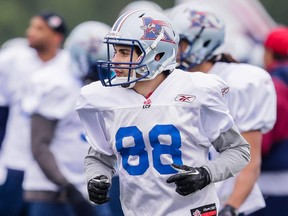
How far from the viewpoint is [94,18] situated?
23.5m

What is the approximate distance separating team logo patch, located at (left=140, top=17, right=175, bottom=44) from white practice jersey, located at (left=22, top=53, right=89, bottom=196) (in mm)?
2488

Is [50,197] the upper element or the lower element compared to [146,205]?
lower

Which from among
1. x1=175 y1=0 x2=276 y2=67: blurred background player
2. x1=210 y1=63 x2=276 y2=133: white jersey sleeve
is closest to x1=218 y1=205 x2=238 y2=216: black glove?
x1=210 y1=63 x2=276 y2=133: white jersey sleeve

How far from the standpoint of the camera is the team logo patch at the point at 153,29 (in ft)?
17.2

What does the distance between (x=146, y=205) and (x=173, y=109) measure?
1.42ft

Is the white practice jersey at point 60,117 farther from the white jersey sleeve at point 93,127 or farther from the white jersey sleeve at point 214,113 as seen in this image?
the white jersey sleeve at point 214,113

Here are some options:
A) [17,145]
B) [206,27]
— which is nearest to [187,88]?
[206,27]

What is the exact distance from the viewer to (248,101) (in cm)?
614

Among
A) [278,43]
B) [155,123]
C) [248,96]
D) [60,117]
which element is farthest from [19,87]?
[155,123]

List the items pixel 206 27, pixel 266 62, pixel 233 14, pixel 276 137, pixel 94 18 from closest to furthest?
pixel 206 27
pixel 276 137
pixel 266 62
pixel 233 14
pixel 94 18

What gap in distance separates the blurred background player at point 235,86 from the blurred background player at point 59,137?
160 cm

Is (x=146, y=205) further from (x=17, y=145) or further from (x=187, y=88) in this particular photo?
(x=17, y=145)

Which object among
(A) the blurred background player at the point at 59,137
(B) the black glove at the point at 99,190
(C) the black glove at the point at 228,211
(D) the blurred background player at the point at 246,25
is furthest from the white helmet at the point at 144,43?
(D) the blurred background player at the point at 246,25

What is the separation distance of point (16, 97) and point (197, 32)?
299cm
